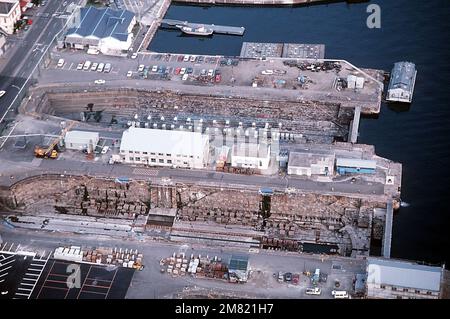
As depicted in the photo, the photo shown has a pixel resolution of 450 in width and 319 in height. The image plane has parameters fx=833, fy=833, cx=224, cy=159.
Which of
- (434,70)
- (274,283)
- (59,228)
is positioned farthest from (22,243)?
(434,70)

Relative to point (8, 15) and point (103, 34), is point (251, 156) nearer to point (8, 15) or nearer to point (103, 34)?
point (103, 34)

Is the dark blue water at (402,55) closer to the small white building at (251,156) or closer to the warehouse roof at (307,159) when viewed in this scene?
the warehouse roof at (307,159)

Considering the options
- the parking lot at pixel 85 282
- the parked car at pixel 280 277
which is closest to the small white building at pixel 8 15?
the parking lot at pixel 85 282

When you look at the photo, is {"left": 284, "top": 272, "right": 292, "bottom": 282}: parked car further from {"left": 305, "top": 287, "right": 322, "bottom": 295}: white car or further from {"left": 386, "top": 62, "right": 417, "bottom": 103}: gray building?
{"left": 386, "top": 62, "right": 417, "bottom": 103}: gray building

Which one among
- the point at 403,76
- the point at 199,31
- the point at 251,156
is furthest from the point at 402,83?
the point at 199,31

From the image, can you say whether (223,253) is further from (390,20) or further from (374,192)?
(390,20)
